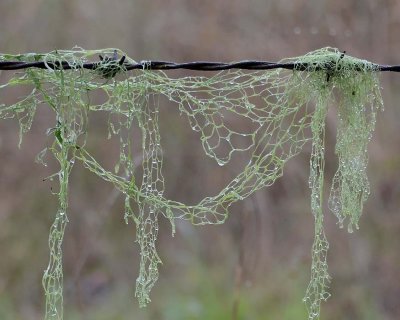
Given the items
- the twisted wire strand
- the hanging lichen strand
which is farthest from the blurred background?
the twisted wire strand

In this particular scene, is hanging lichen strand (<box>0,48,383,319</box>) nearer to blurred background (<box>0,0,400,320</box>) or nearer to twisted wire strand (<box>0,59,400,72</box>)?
twisted wire strand (<box>0,59,400,72</box>)

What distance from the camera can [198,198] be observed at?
5016mm

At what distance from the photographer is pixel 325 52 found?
5.34ft

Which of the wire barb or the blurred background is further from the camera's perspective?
the blurred background

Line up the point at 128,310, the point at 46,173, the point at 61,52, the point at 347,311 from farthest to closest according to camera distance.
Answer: the point at 46,173 < the point at 128,310 < the point at 347,311 < the point at 61,52

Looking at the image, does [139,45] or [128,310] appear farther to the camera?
[139,45]

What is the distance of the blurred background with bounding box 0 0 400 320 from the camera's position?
165 inches

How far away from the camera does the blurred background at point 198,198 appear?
4.20 metres

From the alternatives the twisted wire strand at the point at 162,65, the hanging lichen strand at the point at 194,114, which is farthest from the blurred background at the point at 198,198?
the twisted wire strand at the point at 162,65

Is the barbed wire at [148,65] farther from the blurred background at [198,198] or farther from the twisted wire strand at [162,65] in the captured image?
the blurred background at [198,198]

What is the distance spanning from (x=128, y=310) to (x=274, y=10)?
6.38 ft

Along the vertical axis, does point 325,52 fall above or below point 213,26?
below

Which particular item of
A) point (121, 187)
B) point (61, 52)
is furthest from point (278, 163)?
point (61, 52)

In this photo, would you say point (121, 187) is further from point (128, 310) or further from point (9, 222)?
point (9, 222)
